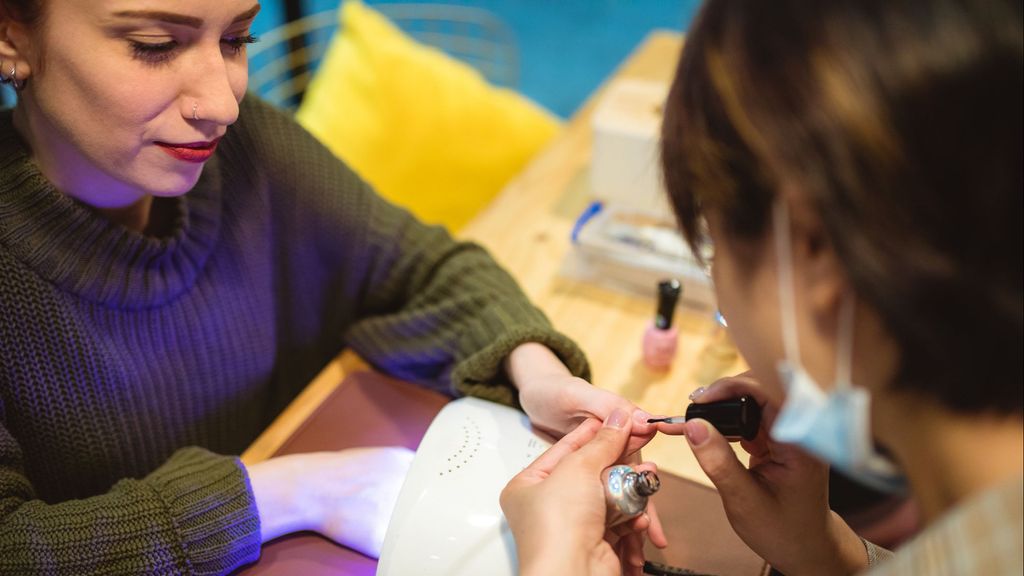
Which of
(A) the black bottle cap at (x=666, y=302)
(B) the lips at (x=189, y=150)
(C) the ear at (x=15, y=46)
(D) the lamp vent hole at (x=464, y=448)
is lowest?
(A) the black bottle cap at (x=666, y=302)

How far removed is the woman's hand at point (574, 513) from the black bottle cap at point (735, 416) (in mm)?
69

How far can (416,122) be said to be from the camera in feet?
6.05

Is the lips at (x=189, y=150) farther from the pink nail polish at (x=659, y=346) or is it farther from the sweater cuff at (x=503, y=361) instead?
the pink nail polish at (x=659, y=346)

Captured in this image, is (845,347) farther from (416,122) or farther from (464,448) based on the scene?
(416,122)

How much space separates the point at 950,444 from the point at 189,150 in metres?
0.67

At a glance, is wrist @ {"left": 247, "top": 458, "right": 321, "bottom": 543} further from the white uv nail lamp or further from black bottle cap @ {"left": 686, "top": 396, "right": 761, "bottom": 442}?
black bottle cap @ {"left": 686, "top": 396, "right": 761, "bottom": 442}

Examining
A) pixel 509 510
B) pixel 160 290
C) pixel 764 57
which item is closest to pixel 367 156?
pixel 160 290

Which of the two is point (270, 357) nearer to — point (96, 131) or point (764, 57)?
point (96, 131)

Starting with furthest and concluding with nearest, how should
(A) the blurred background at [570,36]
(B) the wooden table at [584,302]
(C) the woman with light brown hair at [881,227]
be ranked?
(A) the blurred background at [570,36], (B) the wooden table at [584,302], (C) the woman with light brown hair at [881,227]

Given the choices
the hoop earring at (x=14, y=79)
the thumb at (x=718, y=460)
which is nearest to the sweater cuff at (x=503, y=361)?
the thumb at (x=718, y=460)

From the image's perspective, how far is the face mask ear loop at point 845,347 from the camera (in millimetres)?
508

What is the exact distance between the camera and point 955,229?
47 cm

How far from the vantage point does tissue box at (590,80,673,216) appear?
50.1 inches

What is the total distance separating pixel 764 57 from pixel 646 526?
16.2 inches
